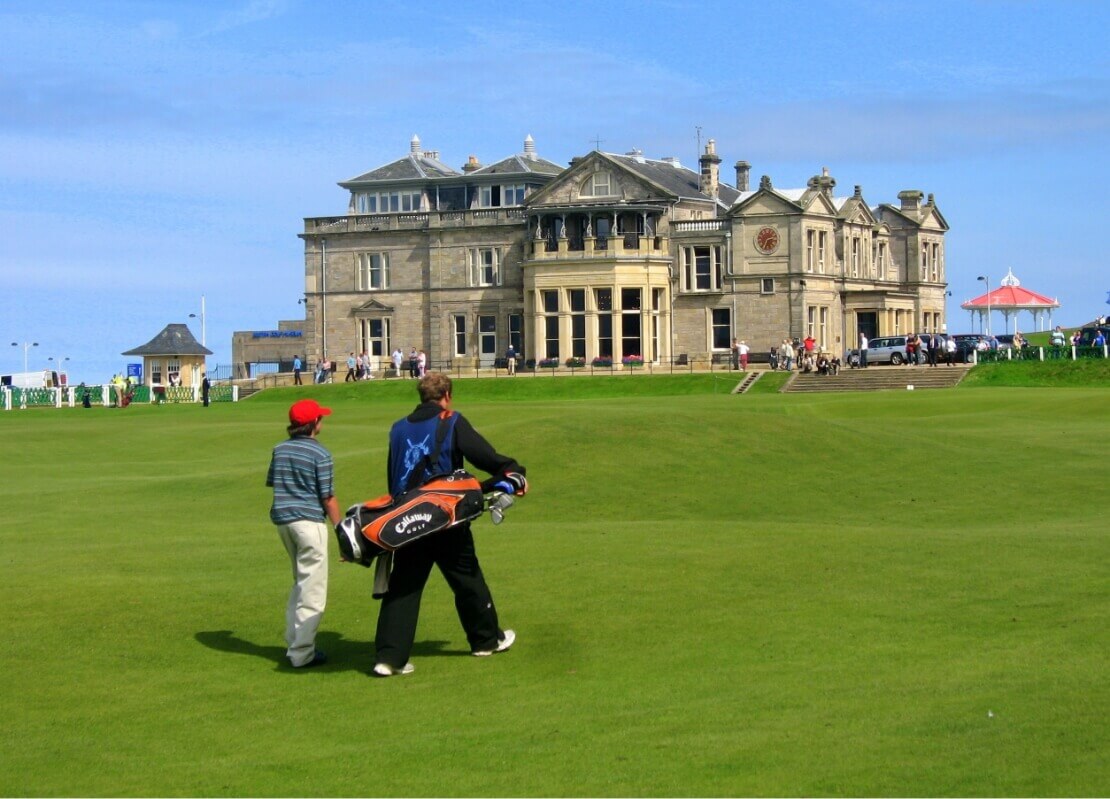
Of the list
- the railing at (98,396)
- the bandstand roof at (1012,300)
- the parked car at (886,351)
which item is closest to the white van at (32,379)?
the railing at (98,396)

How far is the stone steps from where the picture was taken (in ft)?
217

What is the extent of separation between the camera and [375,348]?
9325 cm

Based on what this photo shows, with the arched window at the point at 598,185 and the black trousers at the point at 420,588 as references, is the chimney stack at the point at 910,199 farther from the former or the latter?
the black trousers at the point at 420,588

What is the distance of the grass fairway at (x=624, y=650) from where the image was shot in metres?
10.1

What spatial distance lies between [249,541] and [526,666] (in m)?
8.66

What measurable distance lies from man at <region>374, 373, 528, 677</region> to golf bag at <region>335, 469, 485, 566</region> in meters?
0.20

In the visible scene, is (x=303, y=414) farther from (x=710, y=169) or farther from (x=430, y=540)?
(x=710, y=169)

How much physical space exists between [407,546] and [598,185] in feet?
247

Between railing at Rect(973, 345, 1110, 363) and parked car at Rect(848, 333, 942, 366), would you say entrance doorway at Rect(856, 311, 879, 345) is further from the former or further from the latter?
railing at Rect(973, 345, 1110, 363)

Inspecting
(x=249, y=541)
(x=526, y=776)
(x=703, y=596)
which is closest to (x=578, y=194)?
(x=249, y=541)

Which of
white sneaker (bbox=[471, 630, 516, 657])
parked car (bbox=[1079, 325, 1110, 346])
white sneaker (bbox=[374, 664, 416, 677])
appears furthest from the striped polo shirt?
parked car (bbox=[1079, 325, 1110, 346])

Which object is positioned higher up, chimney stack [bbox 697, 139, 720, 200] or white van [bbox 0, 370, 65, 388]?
chimney stack [bbox 697, 139, 720, 200]

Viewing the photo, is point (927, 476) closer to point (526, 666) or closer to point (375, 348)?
point (526, 666)

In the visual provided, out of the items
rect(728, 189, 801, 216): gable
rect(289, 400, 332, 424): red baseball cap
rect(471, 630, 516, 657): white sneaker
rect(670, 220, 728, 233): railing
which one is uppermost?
rect(728, 189, 801, 216): gable
